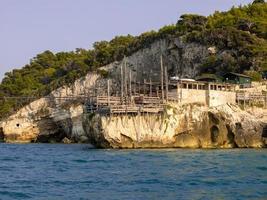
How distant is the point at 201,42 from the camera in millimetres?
92438

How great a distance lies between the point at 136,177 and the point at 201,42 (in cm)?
6131

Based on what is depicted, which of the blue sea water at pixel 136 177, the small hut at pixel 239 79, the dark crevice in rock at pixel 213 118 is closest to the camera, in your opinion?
the blue sea water at pixel 136 177

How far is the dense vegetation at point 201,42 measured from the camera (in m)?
85.8

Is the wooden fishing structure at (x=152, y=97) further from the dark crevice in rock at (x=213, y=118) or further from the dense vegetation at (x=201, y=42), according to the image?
the dense vegetation at (x=201, y=42)

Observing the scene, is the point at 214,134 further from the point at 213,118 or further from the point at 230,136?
the point at 230,136

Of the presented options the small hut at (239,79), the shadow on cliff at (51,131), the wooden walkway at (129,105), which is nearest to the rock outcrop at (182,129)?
the wooden walkway at (129,105)

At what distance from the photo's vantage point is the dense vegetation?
85.8m

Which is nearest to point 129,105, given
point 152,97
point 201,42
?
point 152,97

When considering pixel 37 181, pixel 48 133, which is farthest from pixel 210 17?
pixel 37 181

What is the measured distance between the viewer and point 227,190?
93.3ft

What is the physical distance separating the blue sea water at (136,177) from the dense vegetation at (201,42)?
37.7 m

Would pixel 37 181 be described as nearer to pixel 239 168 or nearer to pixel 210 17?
pixel 239 168

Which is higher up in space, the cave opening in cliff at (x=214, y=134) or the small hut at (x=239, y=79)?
the small hut at (x=239, y=79)

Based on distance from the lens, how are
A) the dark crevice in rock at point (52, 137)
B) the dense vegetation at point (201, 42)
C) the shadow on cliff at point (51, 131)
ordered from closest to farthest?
the dense vegetation at point (201, 42)
the dark crevice in rock at point (52, 137)
the shadow on cliff at point (51, 131)
